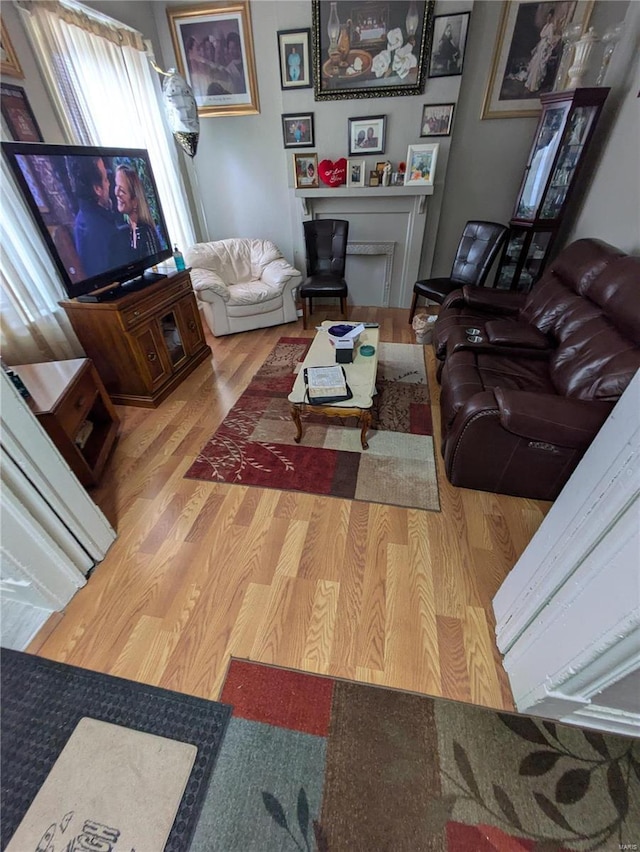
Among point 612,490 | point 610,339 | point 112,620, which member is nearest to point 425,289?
point 610,339

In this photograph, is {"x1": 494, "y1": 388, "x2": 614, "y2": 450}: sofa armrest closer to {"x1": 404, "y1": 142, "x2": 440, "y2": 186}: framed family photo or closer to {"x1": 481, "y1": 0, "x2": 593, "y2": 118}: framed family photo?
{"x1": 404, "y1": 142, "x2": 440, "y2": 186}: framed family photo

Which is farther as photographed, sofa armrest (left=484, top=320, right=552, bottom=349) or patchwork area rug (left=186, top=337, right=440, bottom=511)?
sofa armrest (left=484, top=320, right=552, bottom=349)

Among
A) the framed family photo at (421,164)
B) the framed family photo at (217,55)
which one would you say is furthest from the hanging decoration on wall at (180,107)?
the framed family photo at (421,164)

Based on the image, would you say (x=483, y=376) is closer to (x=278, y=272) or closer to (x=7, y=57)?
(x=278, y=272)

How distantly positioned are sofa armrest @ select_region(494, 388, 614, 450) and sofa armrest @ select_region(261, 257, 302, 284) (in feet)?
8.14

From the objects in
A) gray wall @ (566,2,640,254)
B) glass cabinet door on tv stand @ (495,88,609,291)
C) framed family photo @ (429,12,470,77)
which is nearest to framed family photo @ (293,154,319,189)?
framed family photo @ (429,12,470,77)

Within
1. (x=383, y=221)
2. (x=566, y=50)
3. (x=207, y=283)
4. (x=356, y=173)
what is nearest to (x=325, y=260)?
(x=383, y=221)

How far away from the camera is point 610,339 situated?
5.40ft

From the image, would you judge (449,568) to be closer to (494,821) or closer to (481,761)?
(481,761)

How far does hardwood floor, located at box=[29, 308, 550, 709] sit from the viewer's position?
47.1 inches

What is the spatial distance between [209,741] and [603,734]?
1.19 meters

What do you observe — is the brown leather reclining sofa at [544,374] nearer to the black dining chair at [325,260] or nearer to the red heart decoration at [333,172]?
the black dining chair at [325,260]

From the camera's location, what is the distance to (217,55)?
305 cm

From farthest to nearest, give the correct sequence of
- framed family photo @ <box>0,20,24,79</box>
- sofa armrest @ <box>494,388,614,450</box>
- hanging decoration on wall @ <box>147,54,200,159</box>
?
hanging decoration on wall @ <box>147,54,200,159</box> < framed family photo @ <box>0,20,24,79</box> < sofa armrest @ <box>494,388,614,450</box>
